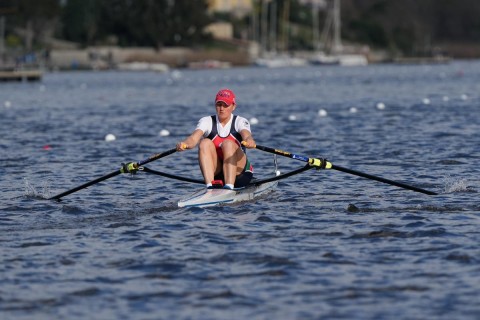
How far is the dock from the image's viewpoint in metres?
Result: 87.4

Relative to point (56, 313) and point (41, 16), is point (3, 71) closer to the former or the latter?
point (41, 16)

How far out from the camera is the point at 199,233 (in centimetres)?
1553

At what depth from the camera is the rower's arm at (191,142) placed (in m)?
17.4

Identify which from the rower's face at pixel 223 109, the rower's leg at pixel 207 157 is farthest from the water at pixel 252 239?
the rower's face at pixel 223 109

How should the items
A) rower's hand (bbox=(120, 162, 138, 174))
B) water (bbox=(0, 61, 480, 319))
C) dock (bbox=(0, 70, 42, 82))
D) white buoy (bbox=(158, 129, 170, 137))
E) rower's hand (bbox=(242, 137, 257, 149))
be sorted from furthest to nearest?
dock (bbox=(0, 70, 42, 82)) → white buoy (bbox=(158, 129, 170, 137)) → rower's hand (bbox=(120, 162, 138, 174)) → rower's hand (bbox=(242, 137, 257, 149)) → water (bbox=(0, 61, 480, 319))

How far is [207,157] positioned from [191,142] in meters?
0.36

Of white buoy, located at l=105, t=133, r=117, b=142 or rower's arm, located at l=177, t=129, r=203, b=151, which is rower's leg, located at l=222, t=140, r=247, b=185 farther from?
white buoy, located at l=105, t=133, r=117, b=142

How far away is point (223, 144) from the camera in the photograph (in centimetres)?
1780

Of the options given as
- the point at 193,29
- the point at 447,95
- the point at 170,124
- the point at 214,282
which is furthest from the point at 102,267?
the point at 193,29

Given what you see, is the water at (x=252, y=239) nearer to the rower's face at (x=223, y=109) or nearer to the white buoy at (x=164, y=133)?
the rower's face at (x=223, y=109)

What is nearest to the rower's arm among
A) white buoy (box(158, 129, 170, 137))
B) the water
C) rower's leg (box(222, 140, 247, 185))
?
rower's leg (box(222, 140, 247, 185))

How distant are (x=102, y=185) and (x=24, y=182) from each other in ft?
5.69

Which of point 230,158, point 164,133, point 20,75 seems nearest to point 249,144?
point 230,158

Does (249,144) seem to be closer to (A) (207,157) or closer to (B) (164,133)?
(A) (207,157)
